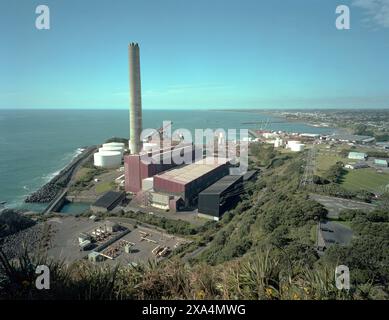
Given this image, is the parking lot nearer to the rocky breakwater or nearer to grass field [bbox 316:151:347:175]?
the rocky breakwater

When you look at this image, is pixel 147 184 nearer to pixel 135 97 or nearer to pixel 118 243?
pixel 118 243

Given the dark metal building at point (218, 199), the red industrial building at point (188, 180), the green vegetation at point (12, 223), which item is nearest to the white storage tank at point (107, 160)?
the red industrial building at point (188, 180)

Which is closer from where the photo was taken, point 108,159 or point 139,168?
point 139,168

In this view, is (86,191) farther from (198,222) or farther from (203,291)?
(203,291)

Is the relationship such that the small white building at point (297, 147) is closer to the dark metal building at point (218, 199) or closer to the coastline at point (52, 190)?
the dark metal building at point (218, 199)

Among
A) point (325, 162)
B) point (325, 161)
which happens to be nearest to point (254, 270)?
point (325, 162)

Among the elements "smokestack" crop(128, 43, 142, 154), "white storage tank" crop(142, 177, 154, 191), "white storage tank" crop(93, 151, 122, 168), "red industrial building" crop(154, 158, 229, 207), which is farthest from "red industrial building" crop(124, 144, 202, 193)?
"white storage tank" crop(93, 151, 122, 168)

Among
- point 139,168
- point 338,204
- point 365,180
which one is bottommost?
point 338,204
